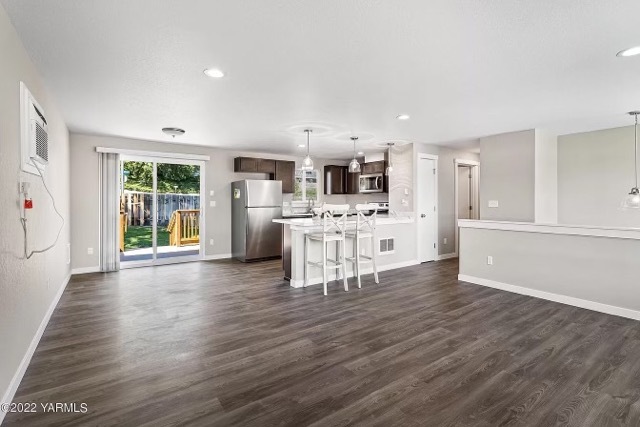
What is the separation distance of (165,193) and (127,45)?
4.37 meters

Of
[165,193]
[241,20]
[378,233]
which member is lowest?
[378,233]

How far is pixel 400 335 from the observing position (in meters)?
2.91

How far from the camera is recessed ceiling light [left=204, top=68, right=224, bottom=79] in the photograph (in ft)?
8.96

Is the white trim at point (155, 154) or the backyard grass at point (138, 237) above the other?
the white trim at point (155, 154)

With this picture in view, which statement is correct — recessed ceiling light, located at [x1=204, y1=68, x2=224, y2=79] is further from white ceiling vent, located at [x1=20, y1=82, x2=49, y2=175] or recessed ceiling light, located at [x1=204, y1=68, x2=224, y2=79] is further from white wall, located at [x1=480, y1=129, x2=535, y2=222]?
white wall, located at [x1=480, y1=129, x2=535, y2=222]

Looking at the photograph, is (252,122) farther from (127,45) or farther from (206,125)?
(127,45)

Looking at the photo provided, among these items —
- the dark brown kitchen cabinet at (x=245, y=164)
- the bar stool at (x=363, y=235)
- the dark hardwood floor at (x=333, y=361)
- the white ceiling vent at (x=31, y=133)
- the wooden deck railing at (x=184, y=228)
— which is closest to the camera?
the dark hardwood floor at (x=333, y=361)

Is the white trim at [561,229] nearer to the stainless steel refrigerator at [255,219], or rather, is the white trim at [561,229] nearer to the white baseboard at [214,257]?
the stainless steel refrigerator at [255,219]

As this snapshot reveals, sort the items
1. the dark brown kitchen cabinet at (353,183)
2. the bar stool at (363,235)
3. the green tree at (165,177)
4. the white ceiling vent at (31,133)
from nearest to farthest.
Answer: the white ceiling vent at (31,133) → the bar stool at (363,235) → the green tree at (165,177) → the dark brown kitchen cabinet at (353,183)

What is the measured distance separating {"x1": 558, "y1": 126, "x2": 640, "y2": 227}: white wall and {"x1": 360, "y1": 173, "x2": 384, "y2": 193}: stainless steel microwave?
318 centimetres

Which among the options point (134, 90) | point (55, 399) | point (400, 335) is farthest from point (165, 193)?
point (400, 335)

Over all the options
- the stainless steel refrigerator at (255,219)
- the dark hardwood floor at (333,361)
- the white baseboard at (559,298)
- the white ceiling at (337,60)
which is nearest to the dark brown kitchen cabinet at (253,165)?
the stainless steel refrigerator at (255,219)

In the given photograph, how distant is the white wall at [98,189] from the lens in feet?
17.7

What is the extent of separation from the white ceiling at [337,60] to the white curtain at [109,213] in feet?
4.04
